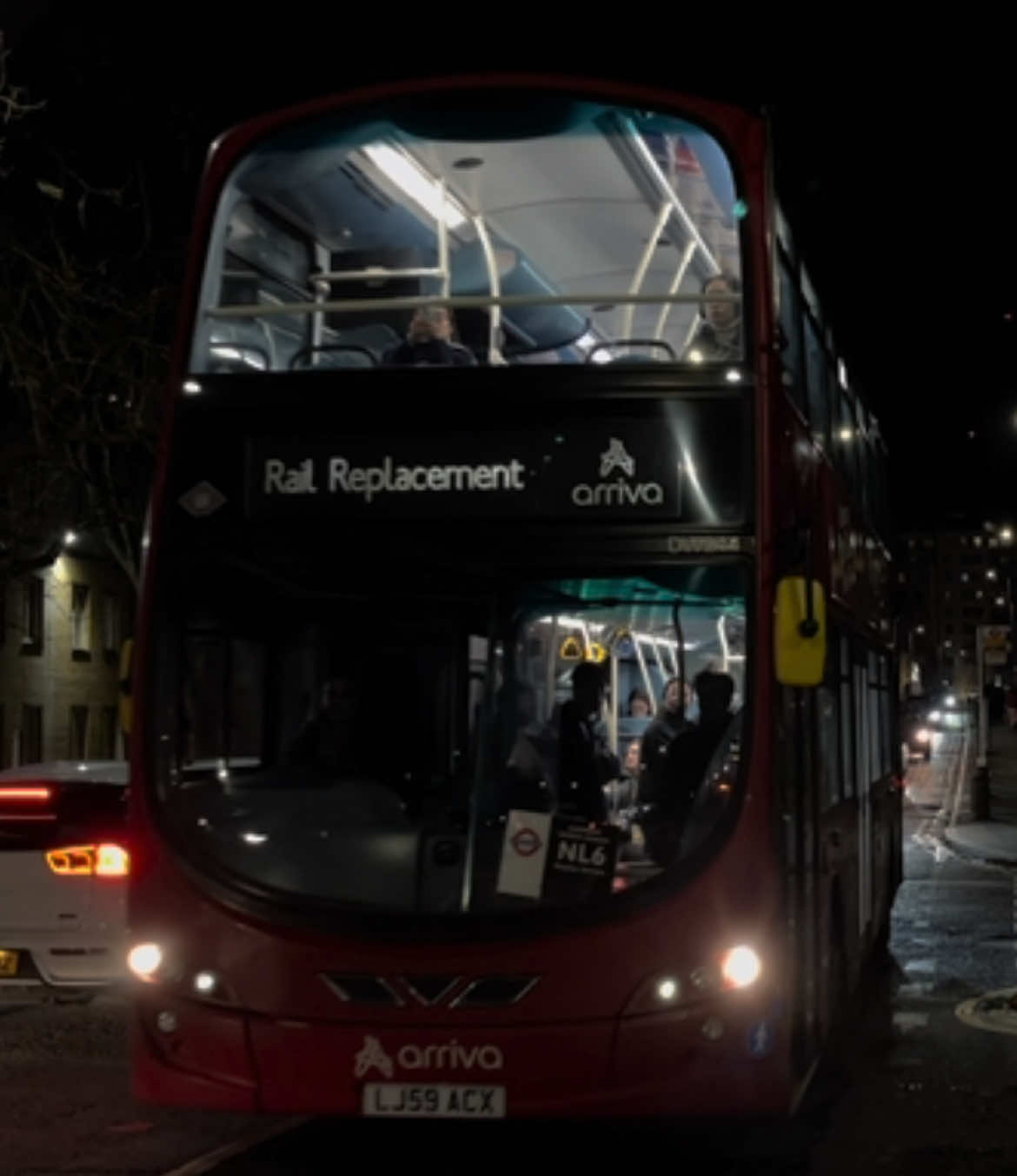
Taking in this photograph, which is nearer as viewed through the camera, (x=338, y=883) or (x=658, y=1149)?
(x=338, y=883)

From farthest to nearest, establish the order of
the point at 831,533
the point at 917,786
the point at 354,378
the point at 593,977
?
the point at 917,786
the point at 831,533
the point at 354,378
the point at 593,977

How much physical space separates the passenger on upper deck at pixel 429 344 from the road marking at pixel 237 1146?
10.9ft

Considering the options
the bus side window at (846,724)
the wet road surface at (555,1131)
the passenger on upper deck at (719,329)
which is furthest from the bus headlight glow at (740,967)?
the bus side window at (846,724)

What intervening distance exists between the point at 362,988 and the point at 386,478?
1917 millimetres

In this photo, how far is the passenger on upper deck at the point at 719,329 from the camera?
8.54 metres

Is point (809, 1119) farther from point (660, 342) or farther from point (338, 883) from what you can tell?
point (660, 342)

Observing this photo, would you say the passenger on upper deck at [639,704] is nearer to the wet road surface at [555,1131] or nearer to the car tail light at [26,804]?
the wet road surface at [555,1131]

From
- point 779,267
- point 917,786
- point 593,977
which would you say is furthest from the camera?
point 917,786

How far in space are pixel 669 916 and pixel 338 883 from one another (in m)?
1.25

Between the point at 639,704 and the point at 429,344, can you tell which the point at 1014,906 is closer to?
the point at 639,704

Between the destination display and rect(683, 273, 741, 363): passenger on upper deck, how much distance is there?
0.93 ft

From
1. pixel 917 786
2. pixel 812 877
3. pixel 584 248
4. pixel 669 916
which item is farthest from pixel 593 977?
pixel 917 786

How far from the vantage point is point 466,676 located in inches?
336

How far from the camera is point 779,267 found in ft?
29.9
